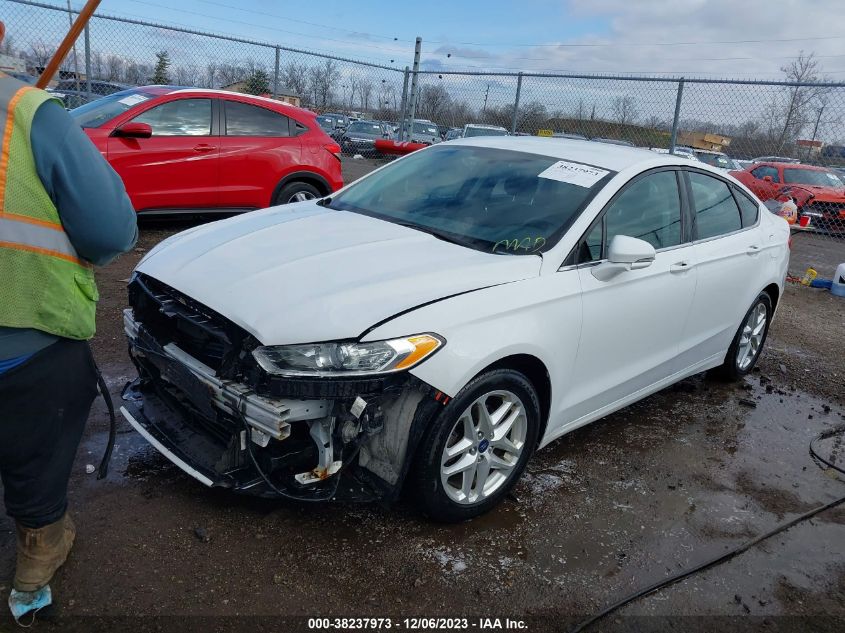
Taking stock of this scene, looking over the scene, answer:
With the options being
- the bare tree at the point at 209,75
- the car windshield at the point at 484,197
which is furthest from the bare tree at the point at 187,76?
the car windshield at the point at 484,197

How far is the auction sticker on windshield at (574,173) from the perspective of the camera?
137 inches

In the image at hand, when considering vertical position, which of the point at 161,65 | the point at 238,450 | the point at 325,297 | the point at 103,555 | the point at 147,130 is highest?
the point at 161,65

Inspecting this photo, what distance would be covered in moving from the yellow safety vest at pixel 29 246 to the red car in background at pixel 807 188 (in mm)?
15187

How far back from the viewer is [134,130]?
21.8ft

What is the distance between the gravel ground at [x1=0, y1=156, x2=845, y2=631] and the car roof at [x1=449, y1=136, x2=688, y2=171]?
1.64 m

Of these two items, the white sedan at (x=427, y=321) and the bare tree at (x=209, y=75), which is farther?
the bare tree at (x=209, y=75)

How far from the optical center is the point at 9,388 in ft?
6.48

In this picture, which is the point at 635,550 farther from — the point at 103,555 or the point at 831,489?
the point at 103,555

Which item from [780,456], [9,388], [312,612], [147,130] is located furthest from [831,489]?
[147,130]

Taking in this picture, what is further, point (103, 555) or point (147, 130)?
point (147, 130)

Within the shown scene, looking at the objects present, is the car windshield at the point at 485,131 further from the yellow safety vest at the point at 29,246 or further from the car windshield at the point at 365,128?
the yellow safety vest at the point at 29,246

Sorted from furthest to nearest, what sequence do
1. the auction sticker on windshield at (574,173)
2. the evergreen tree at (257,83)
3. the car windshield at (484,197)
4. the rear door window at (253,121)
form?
the evergreen tree at (257,83) < the rear door window at (253,121) < the auction sticker on windshield at (574,173) < the car windshield at (484,197)

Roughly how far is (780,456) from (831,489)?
0.37 m

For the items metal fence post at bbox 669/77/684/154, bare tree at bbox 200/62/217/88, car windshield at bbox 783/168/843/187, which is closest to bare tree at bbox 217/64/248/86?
bare tree at bbox 200/62/217/88
